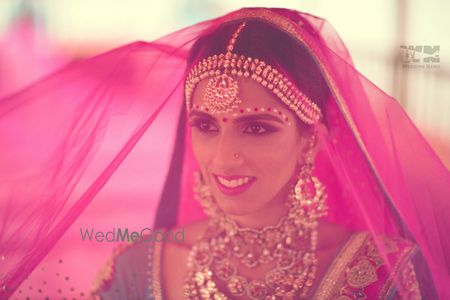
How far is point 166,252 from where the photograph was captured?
4.36ft

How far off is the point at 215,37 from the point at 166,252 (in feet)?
1.88

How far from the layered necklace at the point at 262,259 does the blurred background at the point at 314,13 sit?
0.39 metres

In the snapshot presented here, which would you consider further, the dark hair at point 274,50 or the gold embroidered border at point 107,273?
the gold embroidered border at point 107,273

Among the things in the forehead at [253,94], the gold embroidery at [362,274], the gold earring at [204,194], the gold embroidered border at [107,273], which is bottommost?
the gold embroidered border at [107,273]

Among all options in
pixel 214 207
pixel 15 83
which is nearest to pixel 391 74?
pixel 214 207

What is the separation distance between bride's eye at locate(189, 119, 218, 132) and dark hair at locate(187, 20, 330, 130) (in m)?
0.14

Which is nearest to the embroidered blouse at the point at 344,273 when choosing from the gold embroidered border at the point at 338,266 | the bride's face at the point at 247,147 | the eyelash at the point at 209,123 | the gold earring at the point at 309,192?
the gold embroidered border at the point at 338,266

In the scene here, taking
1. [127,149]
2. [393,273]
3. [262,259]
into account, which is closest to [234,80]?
[127,149]

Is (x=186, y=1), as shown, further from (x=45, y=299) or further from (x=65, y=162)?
(x=45, y=299)

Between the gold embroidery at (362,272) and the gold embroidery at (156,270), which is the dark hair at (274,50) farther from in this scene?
the gold embroidery at (156,270)

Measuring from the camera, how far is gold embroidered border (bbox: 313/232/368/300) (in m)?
1.18

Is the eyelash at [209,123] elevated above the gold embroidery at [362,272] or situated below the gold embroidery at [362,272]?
above

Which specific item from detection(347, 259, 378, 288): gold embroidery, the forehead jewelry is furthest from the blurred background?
detection(347, 259, 378, 288): gold embroidery

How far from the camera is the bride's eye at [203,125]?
1.17m
